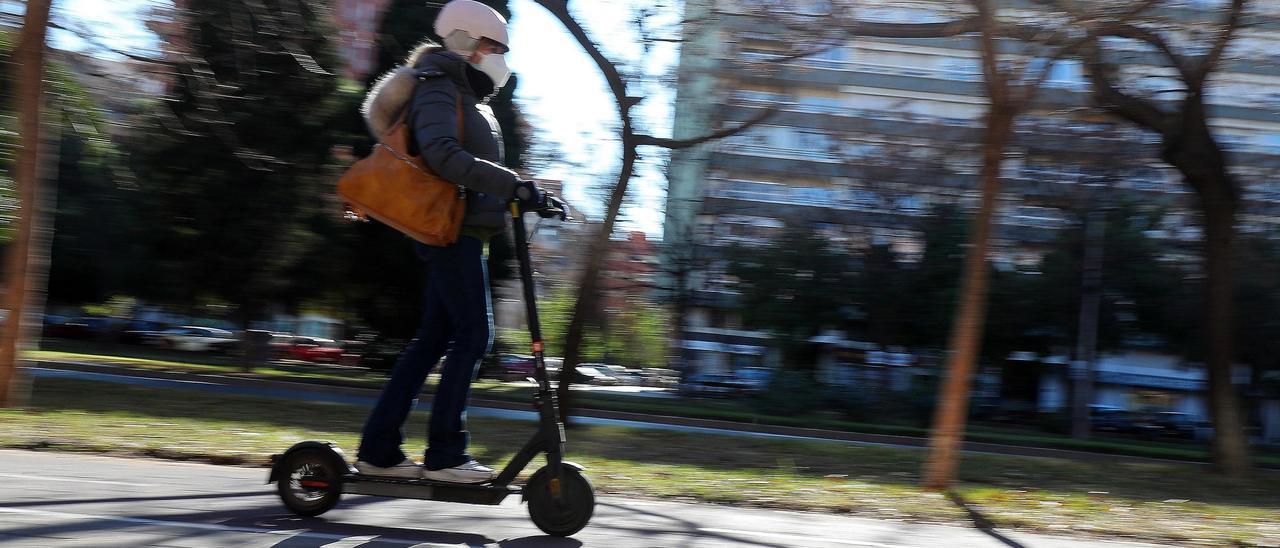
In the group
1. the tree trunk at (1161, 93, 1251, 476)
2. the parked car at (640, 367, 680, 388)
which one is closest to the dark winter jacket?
the tree trunk at (1161, 93, 1251, 476)

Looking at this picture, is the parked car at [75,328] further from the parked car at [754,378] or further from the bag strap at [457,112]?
the bag strap at [457,112]

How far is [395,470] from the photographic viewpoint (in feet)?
14.0

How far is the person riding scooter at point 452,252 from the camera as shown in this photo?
4.21 meters

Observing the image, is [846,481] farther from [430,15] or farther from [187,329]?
[187,329]

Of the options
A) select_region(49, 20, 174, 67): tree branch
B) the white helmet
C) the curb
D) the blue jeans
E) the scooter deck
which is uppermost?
select_region(49, 20, 174, 67): tree branch

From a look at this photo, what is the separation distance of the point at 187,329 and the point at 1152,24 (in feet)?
153

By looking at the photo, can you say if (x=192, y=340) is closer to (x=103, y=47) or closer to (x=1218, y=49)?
(x=103, y=47)

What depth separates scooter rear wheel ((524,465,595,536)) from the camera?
4.14 m

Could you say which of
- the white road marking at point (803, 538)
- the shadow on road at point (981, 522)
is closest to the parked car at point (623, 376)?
the shadow on road at point (981, 522)

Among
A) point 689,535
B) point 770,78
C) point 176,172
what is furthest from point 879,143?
point 689,535

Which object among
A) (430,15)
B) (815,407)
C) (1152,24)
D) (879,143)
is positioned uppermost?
(430,15)

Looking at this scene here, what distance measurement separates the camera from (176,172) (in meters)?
26.9

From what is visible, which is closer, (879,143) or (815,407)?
(879,143)

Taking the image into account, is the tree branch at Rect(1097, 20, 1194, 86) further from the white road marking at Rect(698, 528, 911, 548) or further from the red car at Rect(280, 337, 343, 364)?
the red car at Rect(280, 337, 343, 364)
